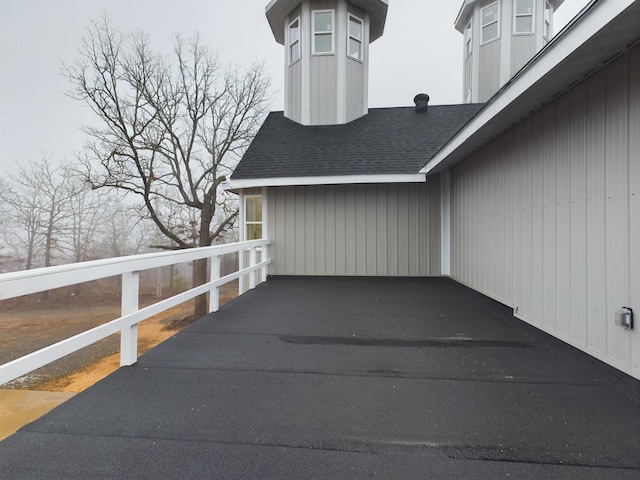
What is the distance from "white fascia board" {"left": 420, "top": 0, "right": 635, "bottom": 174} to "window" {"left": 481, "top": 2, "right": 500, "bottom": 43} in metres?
8.62

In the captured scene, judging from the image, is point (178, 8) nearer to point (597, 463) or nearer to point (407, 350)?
point (407, 350)

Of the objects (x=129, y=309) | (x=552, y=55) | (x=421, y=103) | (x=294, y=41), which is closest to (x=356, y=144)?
(x=421, y=103)

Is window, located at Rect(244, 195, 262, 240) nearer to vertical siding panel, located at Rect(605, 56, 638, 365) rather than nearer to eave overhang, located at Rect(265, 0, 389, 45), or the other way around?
eave overhang, located at Rect(265, 0, 389, 45)

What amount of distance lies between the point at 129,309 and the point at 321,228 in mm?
4586

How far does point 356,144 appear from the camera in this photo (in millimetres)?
7195

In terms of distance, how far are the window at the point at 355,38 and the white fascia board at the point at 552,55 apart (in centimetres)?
576

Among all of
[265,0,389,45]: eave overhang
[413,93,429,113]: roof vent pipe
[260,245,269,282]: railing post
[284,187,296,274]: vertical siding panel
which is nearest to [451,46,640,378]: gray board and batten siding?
→ [284,187,296,274]: vertical siding panel

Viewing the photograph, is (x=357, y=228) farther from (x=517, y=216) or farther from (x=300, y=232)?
(x=517, y=216)

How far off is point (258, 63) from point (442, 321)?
46.8 feet

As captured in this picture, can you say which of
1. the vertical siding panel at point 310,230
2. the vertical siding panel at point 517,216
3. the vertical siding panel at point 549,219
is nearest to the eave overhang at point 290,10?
the vertical siding panel at point 310,230

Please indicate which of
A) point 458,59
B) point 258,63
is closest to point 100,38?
point 258,63

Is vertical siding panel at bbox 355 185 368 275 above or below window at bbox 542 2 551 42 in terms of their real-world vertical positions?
below

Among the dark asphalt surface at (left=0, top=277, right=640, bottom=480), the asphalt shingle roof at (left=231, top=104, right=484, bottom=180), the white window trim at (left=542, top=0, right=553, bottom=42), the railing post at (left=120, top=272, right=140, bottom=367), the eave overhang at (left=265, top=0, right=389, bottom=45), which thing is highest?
the white window trim at (left=542, top=0, right=553, bottom=42)

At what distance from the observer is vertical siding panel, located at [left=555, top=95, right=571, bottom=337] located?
2729 mm
